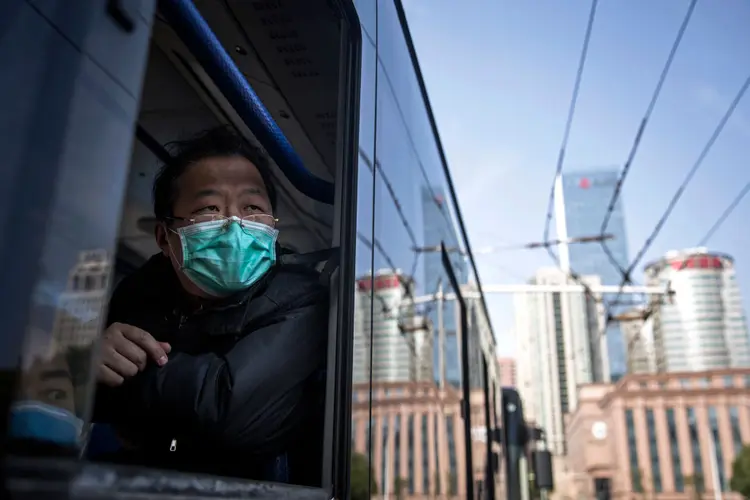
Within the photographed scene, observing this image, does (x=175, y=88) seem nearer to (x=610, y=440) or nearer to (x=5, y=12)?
(x=5, y=12)

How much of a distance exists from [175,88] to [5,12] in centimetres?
124

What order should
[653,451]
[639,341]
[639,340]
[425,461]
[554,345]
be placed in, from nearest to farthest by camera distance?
[425,461], [639,340], [639,341], [554,345], [653,451]

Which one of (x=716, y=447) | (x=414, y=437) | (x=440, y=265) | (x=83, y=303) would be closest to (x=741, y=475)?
(x=716, y=447)

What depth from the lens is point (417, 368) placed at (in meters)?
2.36

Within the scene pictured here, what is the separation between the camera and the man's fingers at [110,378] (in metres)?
1.29

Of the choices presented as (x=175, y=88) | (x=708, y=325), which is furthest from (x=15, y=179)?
(x=708, y=325)

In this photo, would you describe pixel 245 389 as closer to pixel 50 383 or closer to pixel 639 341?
pixel 50 383

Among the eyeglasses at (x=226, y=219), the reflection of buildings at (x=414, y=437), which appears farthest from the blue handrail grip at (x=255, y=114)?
the reflection of buildings at (x=414, y=437)

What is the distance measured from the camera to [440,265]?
327 cm

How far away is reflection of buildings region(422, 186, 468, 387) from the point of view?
2896 mm

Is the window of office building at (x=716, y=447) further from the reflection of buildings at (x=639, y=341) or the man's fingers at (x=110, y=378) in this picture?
the man's fingers at (x=110, y=378)

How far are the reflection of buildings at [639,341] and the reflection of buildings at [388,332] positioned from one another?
1389 cm

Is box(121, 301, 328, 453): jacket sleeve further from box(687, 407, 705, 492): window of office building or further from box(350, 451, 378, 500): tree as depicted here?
box(687, 407, 705, 492): window of office building

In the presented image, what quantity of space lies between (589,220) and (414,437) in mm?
12484
